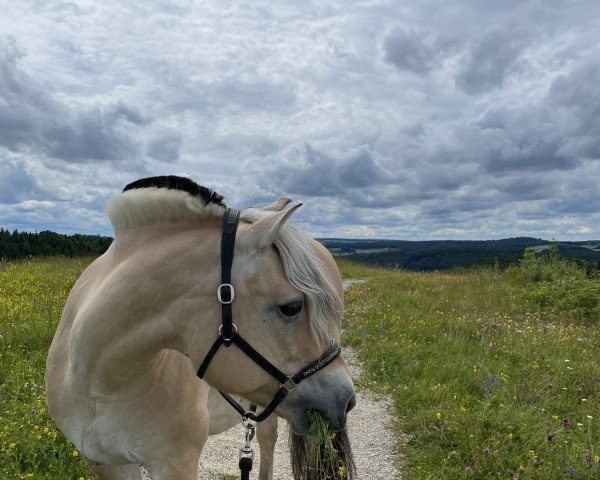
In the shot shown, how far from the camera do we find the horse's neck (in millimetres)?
2227

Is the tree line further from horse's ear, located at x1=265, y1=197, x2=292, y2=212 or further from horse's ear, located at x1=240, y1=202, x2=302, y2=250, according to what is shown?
horse's ear, located at x1=240, y1=202, x2=302, y2=250

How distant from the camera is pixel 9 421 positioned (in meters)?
4.28

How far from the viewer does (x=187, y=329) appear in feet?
7.28

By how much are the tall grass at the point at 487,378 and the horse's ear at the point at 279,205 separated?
9.88 ft

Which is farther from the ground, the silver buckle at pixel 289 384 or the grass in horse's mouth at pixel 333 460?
the silver buckle at pixel 289 384

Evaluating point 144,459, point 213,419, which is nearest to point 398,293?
point 213,419

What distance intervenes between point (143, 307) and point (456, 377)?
5430mm

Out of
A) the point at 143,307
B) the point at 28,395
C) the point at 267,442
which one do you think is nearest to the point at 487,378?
the point at 267,442

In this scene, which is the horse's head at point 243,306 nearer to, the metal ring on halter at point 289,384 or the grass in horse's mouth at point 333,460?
the metal ring on halter at point 289,384

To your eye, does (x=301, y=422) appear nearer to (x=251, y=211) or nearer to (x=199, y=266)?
(x=199, y=266)

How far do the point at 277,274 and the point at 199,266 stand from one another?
0.40 meters

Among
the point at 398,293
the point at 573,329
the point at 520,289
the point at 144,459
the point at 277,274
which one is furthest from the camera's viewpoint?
the point at 520,289

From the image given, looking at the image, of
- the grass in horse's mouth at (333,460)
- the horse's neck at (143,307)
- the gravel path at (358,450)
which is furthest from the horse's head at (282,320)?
the gravel path at (358,450)

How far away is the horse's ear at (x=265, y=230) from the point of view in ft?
6.80
